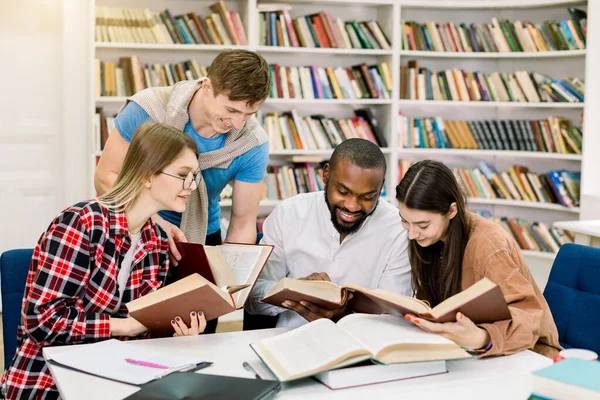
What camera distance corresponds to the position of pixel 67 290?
1973 mm

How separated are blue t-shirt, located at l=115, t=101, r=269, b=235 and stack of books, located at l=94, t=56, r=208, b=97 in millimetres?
2081

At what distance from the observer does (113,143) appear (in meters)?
2.63

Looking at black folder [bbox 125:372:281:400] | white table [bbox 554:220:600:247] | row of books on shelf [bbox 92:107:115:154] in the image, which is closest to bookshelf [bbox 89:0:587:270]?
row of books on shelf [bbox 92:107:115:154]

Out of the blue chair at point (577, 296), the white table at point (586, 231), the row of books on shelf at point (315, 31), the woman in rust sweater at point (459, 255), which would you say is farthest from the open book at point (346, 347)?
the row of books on shelf at point (315, 31)

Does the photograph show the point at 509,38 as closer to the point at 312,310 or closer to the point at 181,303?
the point at 312,310

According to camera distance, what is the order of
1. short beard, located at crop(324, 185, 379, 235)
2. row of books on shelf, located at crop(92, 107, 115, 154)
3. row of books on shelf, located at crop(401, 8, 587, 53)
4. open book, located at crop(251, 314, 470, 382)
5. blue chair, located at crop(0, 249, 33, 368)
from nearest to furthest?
open book, located at crop(251, 314, 470, 382)
blue chair, located at crop(0, 249, 33, 368)
short beard, located at crop(324, 185, 379, 235)
row of books on shelf, located at crop(92, 107, 115, 154)
row of books on shelf, located at crop(401, 8, 587, 53)

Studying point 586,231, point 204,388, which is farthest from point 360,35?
point 204,388

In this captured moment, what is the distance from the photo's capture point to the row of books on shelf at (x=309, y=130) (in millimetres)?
5039

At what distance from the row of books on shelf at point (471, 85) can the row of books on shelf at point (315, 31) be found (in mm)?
315

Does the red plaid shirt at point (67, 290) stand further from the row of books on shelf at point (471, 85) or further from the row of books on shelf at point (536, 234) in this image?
the row of books on shelf at point (536, 234)

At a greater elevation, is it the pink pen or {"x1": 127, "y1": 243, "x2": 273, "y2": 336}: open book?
{"x1": 127, "y1": 243, "x2": 273, "y2": 336}: open book

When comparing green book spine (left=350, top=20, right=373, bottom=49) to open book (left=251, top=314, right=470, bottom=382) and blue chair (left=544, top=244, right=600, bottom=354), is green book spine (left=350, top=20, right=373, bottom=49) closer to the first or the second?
blue chair (left=544, top=244, right=600, bottom=354)

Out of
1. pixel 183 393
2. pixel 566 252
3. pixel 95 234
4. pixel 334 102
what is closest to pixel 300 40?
pixel 334 102

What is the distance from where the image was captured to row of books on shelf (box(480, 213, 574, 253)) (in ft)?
17.1
